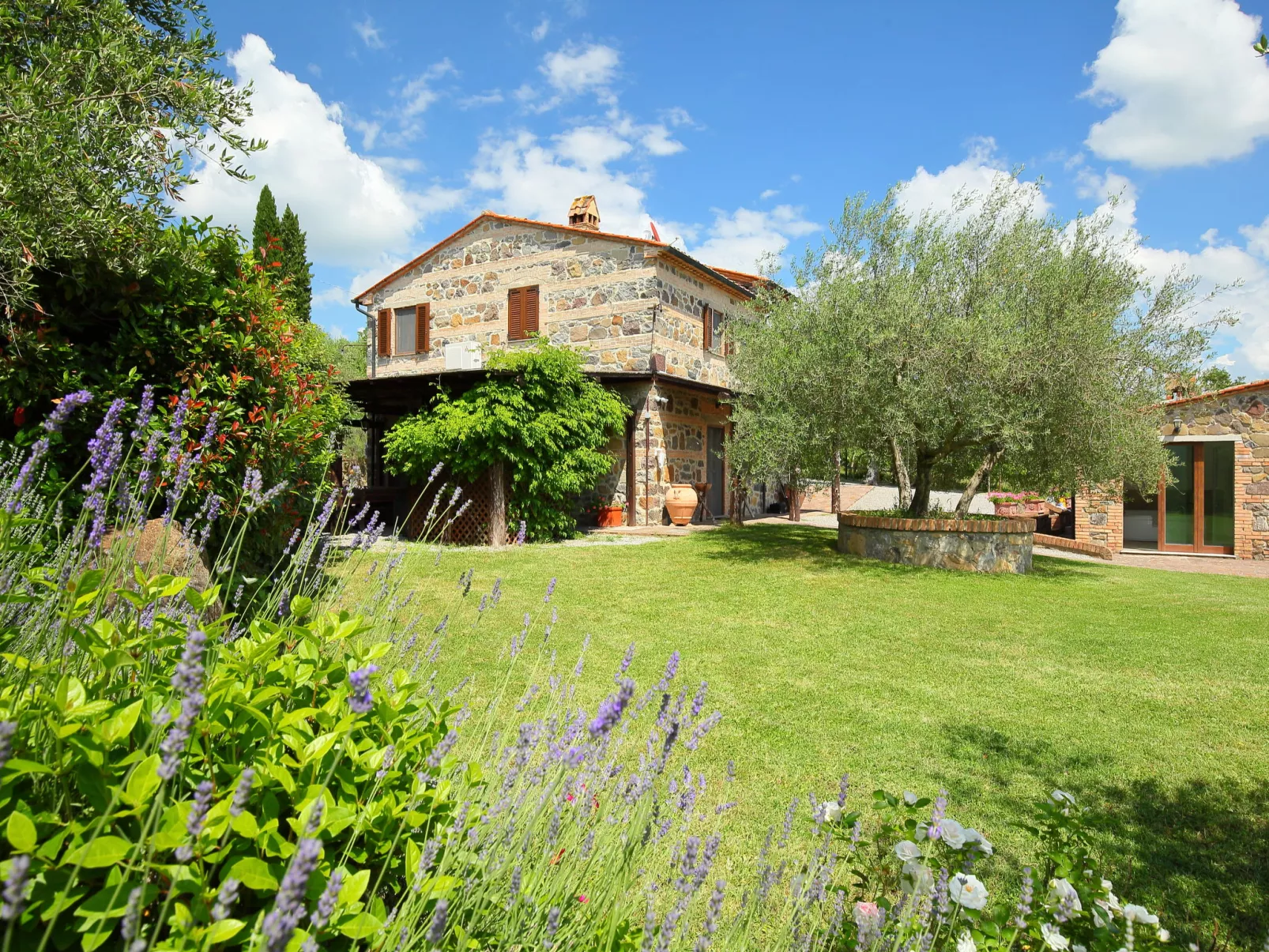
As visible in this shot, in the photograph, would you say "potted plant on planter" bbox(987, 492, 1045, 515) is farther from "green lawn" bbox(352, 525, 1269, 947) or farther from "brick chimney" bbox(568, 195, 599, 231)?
"brick chimney" bbox(568, 195, 599, 231)

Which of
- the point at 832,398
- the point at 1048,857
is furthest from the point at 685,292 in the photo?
the point at 1048,857

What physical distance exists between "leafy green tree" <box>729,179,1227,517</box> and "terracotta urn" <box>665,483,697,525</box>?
522cm

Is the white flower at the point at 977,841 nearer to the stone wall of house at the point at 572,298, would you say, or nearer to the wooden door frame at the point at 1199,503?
the stone wall of house at the point at 572,298

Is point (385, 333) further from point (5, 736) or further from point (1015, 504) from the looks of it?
point (5, 736)

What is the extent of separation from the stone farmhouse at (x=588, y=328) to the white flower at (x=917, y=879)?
12445 millimetres

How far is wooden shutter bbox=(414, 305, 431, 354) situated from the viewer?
1898cm

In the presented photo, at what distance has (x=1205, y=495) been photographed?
14.7 metres

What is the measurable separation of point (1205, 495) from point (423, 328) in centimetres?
1983

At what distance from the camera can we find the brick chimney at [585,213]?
17.7 m

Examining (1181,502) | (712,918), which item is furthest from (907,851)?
(1181,502)

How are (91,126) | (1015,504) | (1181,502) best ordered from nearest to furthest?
1. (91,126)
2. (1181,502)
3. (1015,504)

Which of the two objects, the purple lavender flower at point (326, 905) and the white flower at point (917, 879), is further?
the white flower at point (917, 879)

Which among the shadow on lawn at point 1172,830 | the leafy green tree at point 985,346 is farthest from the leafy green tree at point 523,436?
the shadow on lawn at point 1172,830

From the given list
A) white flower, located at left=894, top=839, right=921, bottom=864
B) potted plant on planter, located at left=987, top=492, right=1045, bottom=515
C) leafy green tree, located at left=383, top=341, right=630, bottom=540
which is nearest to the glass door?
potted plant on planter, located at left=987, top=492, right=1045, bottom=515
